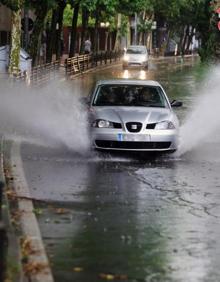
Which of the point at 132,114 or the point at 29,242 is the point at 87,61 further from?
the point at 29,242

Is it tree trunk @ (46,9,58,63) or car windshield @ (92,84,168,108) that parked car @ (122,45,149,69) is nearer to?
tree trunk @ (46,9,58,63)

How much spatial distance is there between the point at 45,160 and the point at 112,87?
7.70 feet

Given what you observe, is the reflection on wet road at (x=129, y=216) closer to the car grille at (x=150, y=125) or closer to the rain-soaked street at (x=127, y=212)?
the rain-soaked street at (x=127, y=212)

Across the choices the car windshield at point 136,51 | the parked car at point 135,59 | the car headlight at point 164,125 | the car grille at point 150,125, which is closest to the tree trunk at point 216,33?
the car headlight at point 164,125

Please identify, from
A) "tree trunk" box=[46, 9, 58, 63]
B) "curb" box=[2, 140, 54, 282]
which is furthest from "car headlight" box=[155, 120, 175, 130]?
"tree trunk" box=[46, 9, 58, 63]

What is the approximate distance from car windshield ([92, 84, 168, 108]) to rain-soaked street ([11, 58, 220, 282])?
74 cm

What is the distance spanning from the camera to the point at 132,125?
15.0m

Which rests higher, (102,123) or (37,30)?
(102,123)

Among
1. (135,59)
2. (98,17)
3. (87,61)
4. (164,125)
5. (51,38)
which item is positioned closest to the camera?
(164,125)

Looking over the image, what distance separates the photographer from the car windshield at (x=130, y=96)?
16.1 metres

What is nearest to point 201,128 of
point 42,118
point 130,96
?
point 130,96

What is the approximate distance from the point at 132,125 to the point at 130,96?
1.32 meters

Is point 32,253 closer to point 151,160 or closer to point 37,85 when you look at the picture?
point 151,160

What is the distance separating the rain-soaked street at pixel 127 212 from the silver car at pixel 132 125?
0.29 metres
